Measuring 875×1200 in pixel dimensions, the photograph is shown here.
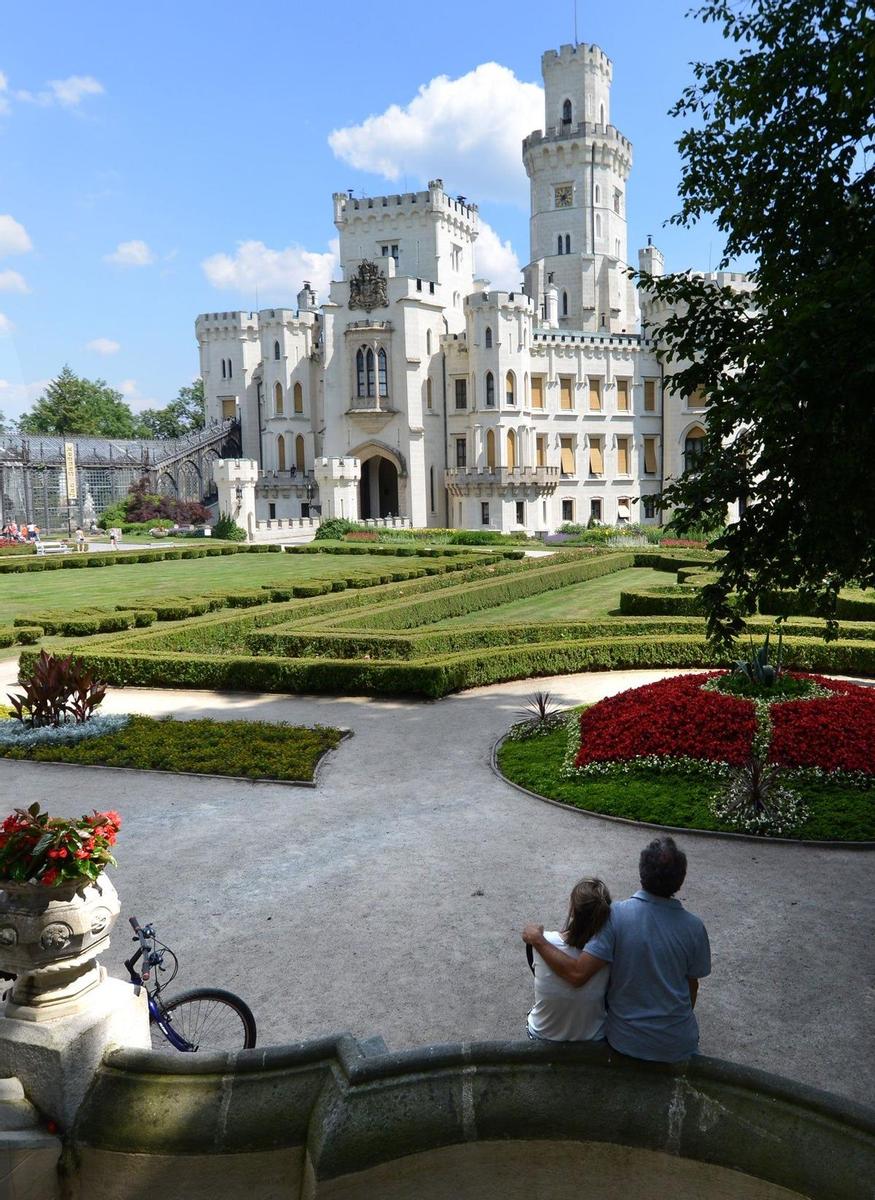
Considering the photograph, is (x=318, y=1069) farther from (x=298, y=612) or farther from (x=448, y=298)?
(x=448, y=298)

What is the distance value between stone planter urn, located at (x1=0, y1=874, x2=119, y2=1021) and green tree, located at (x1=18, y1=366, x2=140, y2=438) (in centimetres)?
7781

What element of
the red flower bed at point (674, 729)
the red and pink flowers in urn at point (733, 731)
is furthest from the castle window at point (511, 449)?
the red flower bed at point (674, 729)

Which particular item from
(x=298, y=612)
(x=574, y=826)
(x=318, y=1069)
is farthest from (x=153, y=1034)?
(x=298, y=612)

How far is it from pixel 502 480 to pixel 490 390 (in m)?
5.47

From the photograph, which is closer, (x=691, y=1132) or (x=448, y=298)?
(x=691, y=1132)

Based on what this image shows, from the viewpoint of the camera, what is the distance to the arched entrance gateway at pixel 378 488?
60312 mm

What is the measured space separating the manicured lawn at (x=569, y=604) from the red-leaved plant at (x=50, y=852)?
14.8 m

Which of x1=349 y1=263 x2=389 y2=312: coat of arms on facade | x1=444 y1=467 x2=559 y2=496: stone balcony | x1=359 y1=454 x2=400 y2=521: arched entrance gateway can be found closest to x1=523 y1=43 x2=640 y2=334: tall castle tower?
x1=349 y1=263 x2=389 y2=312: coat of arms on facade

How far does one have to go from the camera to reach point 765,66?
25.5 feet

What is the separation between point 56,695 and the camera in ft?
41.8

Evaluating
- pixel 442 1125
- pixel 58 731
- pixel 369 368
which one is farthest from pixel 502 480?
pixel 442 1125

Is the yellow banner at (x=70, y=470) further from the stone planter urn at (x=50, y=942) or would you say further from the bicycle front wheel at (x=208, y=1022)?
the stone planter urn at (x=50, y=942)

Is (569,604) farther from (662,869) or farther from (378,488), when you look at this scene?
(378,488)

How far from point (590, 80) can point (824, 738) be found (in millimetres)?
63346
